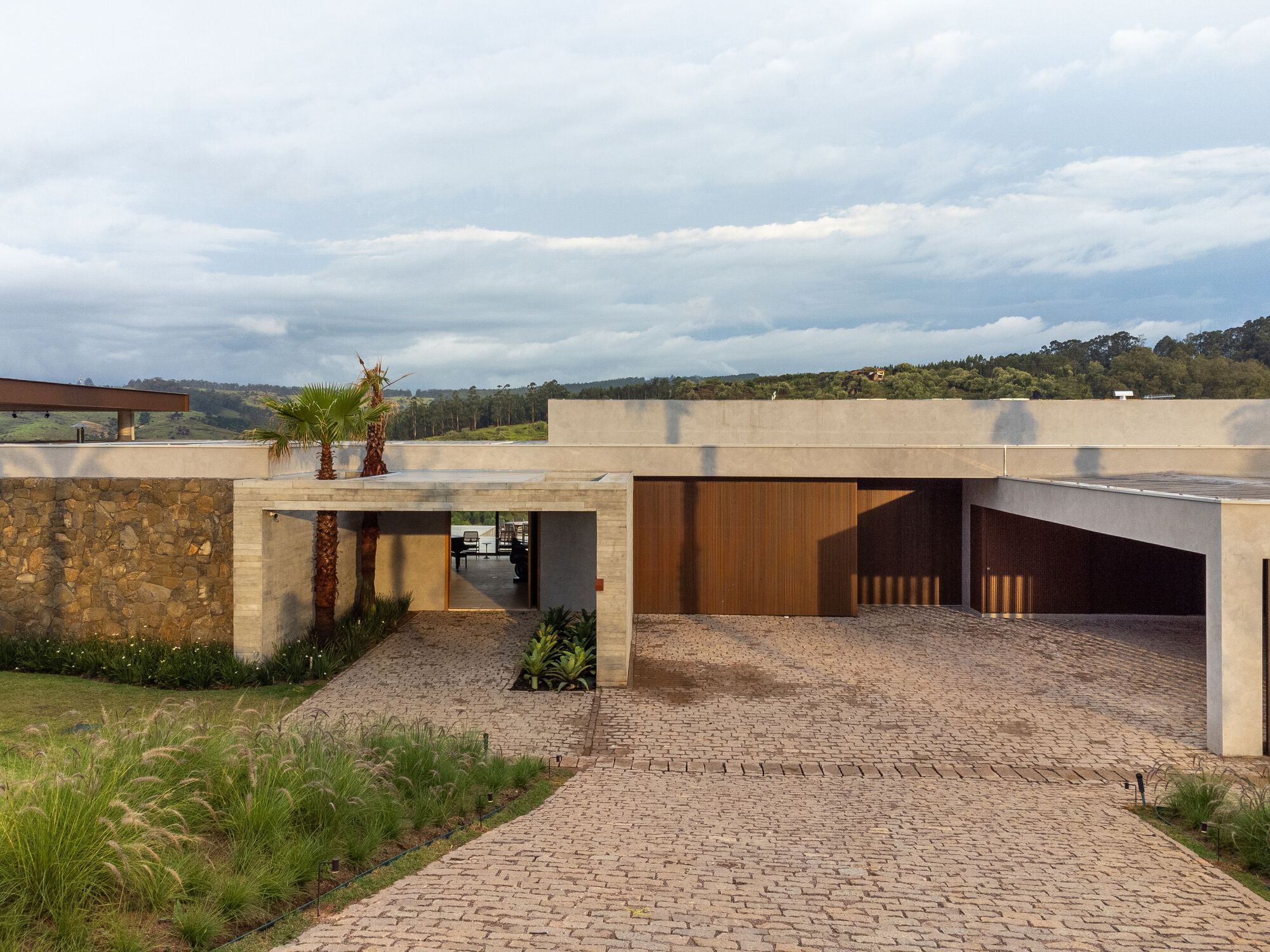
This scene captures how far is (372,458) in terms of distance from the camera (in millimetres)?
Answer: 14625

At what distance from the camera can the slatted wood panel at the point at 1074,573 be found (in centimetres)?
1623

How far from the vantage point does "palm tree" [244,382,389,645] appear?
12352 millimetres

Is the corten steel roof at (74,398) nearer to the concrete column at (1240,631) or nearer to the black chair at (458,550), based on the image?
the black chair at (458,550)

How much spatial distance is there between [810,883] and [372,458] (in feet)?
37.2

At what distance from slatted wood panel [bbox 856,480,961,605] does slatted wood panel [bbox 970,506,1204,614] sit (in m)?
0.96

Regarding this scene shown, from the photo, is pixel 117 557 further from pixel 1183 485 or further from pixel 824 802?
pixel 1183 485

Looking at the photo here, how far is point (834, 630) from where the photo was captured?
1520cm

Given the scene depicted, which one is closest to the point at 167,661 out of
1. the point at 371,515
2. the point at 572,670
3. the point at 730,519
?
the point at 371,515

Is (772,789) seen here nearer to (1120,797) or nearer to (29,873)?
(1120,797)

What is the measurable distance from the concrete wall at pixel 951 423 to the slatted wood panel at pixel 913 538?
213cm

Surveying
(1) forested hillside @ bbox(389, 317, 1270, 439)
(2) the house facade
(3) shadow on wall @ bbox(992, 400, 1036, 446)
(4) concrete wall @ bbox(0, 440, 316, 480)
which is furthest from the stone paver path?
(1) forested hillside @ bbox(389, 317, 1270, 439)

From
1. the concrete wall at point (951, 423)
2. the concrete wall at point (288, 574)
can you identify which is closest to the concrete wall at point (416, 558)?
the concrete wall at point (288, 574)

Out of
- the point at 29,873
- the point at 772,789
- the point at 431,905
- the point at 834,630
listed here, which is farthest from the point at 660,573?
the point at 29,873

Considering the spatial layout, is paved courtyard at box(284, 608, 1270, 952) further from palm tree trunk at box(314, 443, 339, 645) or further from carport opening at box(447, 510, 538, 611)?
carport opening at box(447, 510, 538, 611)
